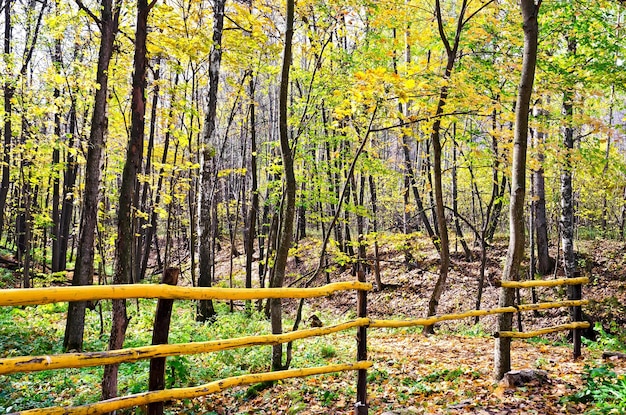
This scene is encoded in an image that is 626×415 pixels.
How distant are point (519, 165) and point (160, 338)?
174 inches

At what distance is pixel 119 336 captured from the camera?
4898mm

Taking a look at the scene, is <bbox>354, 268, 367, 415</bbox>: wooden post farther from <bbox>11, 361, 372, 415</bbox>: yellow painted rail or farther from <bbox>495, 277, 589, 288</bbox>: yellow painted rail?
<bbox>495, 277, 589, 288</bbox>: yellow painted rail

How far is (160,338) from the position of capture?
3074 mm

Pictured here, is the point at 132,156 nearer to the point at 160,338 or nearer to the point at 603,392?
the point at 160,338

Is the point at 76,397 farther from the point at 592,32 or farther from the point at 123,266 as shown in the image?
the point at 592,32

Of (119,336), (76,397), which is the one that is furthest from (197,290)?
(76,397)

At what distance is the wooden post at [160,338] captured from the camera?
2967 millimetres

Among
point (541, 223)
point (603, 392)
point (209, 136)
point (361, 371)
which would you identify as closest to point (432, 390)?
point (361, 371)

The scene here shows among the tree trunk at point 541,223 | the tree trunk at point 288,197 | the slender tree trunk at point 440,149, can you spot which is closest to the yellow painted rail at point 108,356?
the tree trunk at point 288,197

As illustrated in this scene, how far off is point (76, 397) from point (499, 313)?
600cm

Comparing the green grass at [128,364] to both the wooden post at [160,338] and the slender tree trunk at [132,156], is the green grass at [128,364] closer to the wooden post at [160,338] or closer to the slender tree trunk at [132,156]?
the slender tree trunk at [132,156]

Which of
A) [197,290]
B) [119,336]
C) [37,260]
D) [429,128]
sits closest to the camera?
[197,290]

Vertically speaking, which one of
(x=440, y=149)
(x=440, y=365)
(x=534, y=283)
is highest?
(x=440, y=149)

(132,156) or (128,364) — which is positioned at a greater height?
(132,156)
